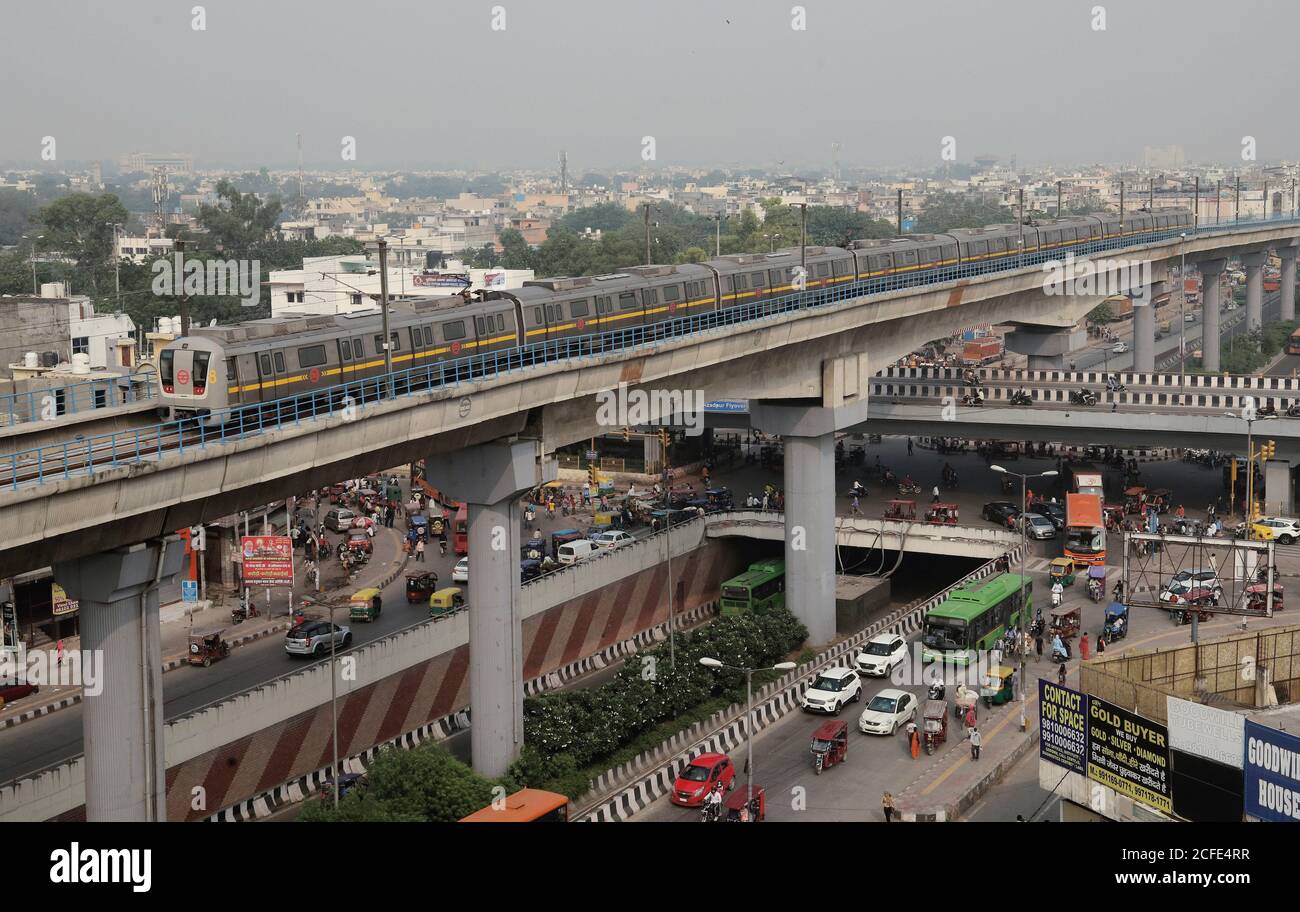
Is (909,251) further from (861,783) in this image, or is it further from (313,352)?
(313,352)

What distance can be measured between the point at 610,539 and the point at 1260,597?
2116 cm

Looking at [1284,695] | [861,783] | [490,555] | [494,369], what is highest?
[494,369]

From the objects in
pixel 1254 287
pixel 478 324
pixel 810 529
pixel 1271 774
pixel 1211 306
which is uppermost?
pixel 478 324

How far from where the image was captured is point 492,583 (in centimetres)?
3209

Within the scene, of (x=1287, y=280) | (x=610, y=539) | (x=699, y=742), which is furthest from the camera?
(x=1287, y=280)


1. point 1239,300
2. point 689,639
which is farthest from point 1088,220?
point 1239,300

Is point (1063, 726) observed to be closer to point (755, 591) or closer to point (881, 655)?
point (881, 655)

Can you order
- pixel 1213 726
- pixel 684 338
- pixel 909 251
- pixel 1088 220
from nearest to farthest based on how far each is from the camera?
pixel 1213 726 → pixel 684 338 → pixel 909 251 → pixel 1088 220

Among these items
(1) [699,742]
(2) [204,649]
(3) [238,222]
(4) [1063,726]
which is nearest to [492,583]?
(1) [699,742]

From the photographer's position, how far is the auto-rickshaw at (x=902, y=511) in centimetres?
5500

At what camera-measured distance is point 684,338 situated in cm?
3700

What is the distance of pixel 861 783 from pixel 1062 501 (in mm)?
28367

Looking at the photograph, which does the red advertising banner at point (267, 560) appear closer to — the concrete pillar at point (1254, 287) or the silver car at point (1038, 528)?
the silver car at point (1038, 528)

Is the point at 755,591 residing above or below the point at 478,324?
below
